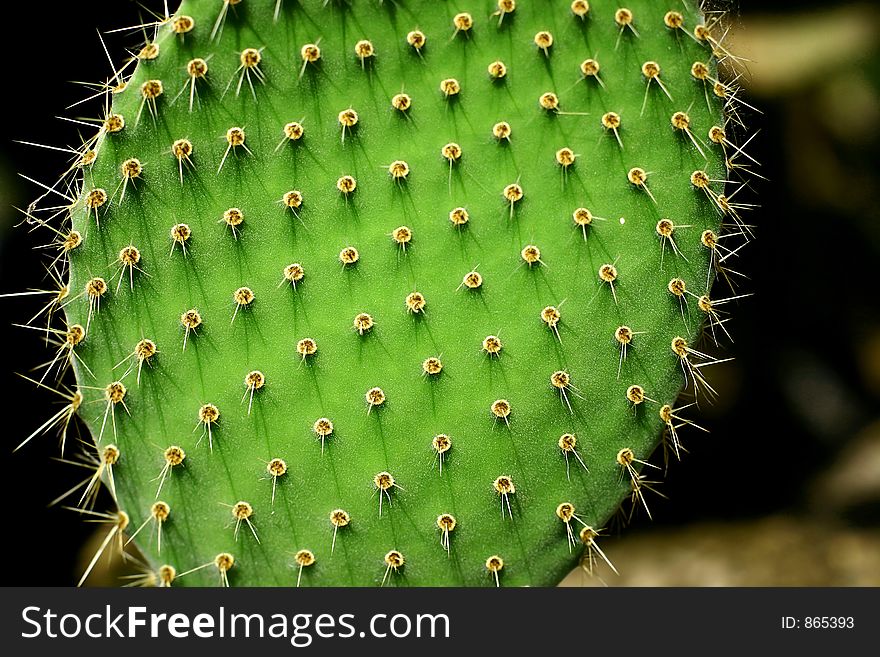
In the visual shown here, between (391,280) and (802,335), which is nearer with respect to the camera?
(391,280)

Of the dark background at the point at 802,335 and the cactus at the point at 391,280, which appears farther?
the dark background at the point at 802,335

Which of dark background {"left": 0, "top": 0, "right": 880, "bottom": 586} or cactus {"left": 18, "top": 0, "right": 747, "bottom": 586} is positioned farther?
dark background {"left": 0, "top": 0, "right": 880, "bottom": 586}

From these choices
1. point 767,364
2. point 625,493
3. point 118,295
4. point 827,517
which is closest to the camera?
point 118,295

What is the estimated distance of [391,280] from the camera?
3.76ft

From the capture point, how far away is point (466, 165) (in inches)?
45.6

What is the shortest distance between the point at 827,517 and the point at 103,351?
119 inches

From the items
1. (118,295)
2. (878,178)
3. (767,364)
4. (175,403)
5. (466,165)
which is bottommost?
(175,403)

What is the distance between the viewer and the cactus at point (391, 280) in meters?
1.10

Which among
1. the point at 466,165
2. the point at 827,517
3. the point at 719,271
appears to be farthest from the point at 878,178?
the point at 466,165

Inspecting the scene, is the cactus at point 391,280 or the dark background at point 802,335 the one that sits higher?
the dark background at point 802,335

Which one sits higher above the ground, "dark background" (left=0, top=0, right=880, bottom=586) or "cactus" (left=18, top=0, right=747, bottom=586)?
"dark background" (left=0, top=0, right=880, bottom=586)

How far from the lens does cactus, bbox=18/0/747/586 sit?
3.62ft

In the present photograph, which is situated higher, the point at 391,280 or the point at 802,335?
the point at 802,335

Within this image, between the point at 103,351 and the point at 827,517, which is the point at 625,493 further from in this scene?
the point at 827,517
